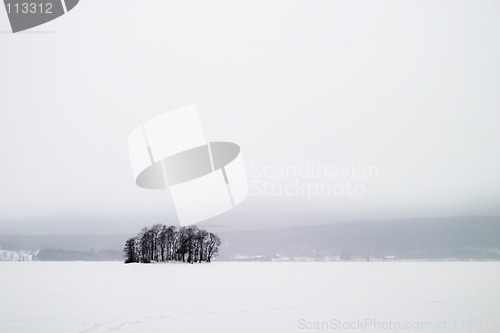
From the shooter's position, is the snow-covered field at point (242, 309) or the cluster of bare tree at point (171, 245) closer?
the snow-covered field at point (242, 309)

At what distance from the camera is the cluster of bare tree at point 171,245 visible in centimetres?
2297

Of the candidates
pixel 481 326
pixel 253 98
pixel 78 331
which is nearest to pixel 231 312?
pixel 78 331

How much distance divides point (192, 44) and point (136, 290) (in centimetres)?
716

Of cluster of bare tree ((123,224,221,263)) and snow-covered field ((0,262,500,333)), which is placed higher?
cluster of bare tree ((123,224,221,263))

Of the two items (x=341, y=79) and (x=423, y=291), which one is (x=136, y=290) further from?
(x=341, y=79)

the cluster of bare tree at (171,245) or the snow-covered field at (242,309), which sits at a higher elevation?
the cluster of bare tree at (171,245)

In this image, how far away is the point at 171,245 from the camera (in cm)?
2406

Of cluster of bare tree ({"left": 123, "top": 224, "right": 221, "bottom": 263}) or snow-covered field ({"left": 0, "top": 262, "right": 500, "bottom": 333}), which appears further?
cluster of bare tree ({"left": 123, "top": 224, "right": 221, "bottom": 263})

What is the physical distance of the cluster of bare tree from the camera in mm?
22969

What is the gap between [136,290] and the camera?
10.3 meters

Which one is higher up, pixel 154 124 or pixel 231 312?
pixel 154 124

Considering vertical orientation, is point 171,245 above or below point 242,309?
above

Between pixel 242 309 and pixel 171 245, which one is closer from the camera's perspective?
pixel 242 309

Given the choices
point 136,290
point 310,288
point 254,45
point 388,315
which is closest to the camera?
point 388,315
